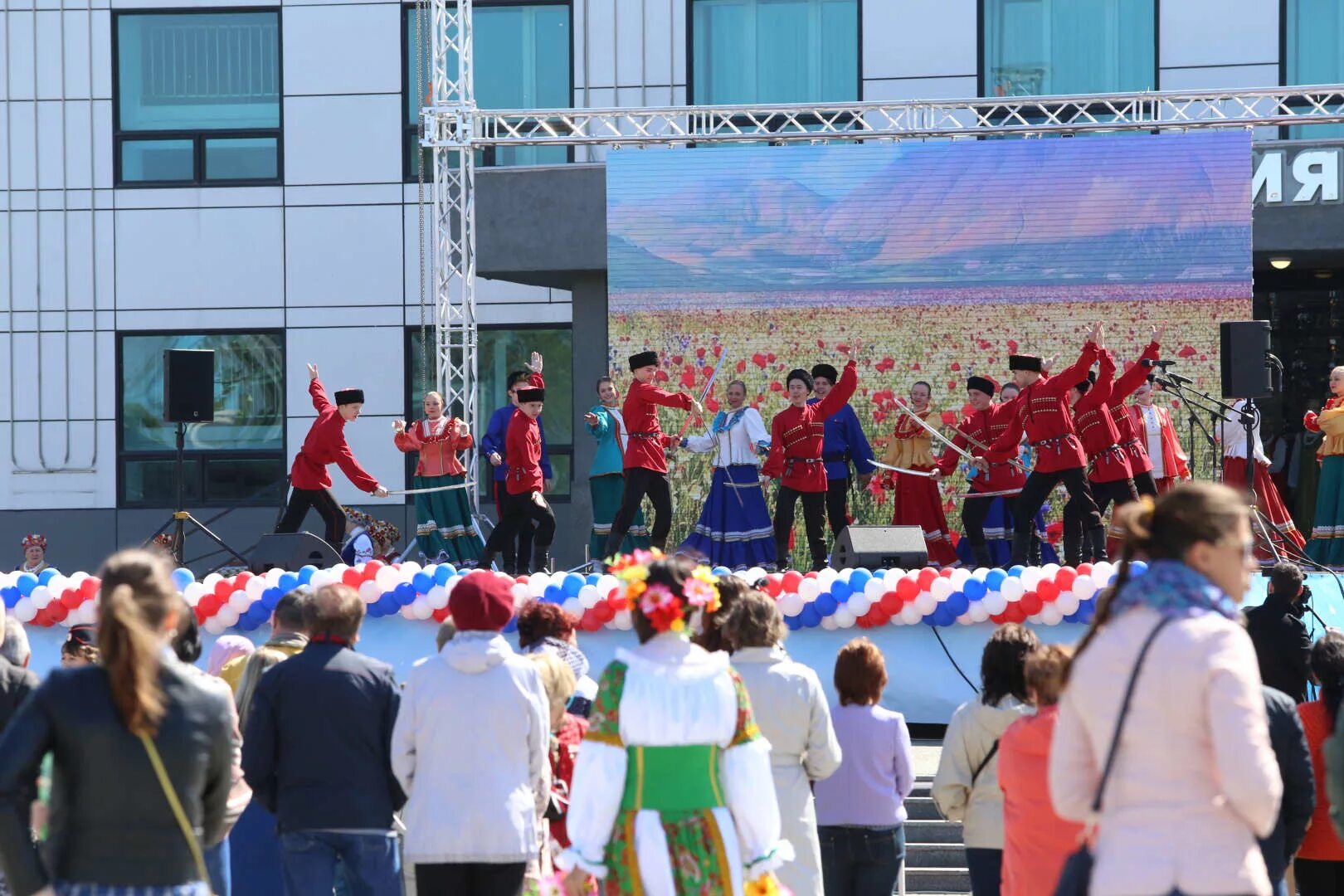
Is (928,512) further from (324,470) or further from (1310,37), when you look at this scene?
(1310,37)

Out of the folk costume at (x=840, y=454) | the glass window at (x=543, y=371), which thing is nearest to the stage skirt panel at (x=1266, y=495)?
the folk costume at (x=840, y=454)

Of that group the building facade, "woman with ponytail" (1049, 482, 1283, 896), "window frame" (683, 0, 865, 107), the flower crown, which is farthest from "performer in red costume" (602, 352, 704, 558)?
"woman with ponytail" (1049, 482, 1283, 896)

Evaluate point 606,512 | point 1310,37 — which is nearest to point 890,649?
point 606,512

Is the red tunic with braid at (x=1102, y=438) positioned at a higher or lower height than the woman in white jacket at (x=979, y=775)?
higher

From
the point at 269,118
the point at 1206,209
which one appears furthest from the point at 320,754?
the point at 269,118

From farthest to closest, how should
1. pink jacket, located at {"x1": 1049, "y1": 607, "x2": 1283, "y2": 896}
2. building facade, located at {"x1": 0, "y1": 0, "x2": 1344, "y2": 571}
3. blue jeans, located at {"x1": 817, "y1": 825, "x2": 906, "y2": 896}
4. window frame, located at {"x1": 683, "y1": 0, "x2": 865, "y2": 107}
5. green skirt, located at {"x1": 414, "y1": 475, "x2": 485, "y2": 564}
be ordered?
1. building facade, located at {"x1": 0, "y1": 0, "x2": 1344, "y2": 571}
2. window frame, located at {"x1": 683, "y1": 0, "x2": 865, "y2": 107}
3. green skirt, located at {"x1": 414, "y1": 475, "x2": 485, "y2": 564}
4. blue jeans, located at {"x1": 817, "y1": 825, "x2": 906, "y2": 896}
5. pink jacket, located at {"x1": 1049, "y1": 607, "x2": 1283, "y2": 896}

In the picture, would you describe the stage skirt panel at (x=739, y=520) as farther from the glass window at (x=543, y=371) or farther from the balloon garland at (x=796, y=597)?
the glass window at (x=543, y=371)

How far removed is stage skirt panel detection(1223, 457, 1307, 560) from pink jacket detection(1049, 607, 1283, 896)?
30.3ft

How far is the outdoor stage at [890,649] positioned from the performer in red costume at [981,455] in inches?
107

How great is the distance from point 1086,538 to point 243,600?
4.95 m

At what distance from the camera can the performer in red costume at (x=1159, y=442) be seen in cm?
1173

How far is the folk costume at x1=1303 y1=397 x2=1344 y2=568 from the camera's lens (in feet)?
36.4

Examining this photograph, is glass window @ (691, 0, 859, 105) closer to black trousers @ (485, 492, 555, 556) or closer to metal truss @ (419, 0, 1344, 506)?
metal truss @ (419, 0, 1344, 506)

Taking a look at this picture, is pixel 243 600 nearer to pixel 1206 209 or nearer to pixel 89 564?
pixel 1206 209
